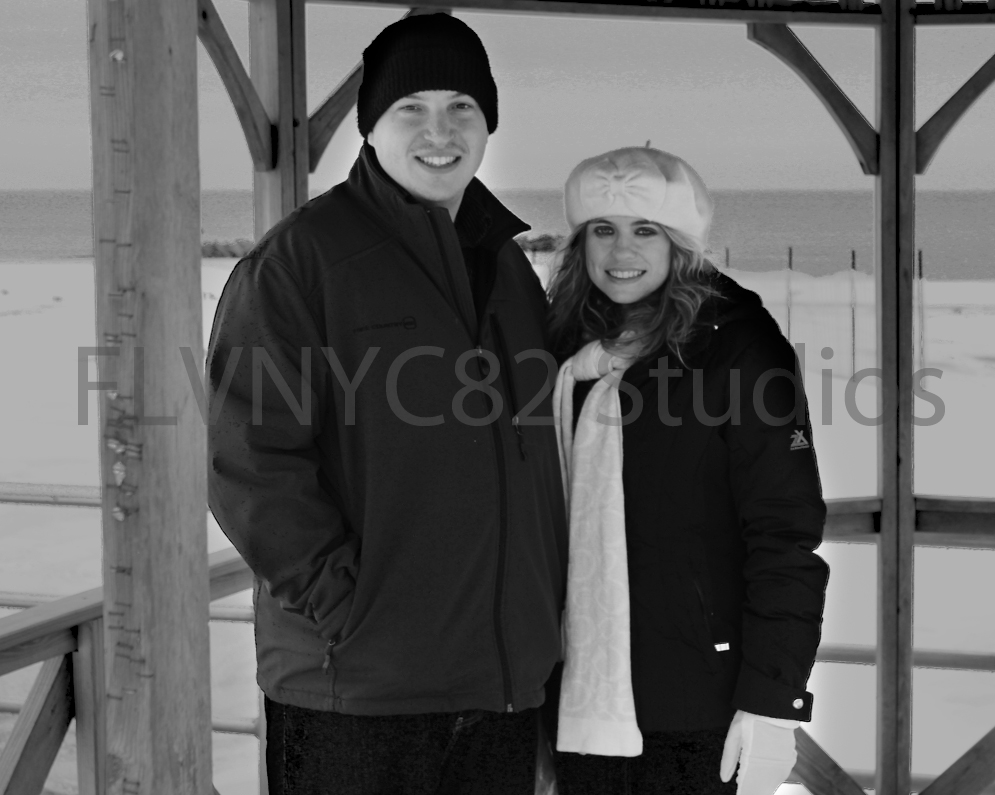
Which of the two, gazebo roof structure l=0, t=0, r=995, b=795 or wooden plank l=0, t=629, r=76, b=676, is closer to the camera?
gazebo roof structure l=0, t=0, r=995, b=795

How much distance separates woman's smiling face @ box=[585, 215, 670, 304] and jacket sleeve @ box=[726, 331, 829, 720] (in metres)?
0.24

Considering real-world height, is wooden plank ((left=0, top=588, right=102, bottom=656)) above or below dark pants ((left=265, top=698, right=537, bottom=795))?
above

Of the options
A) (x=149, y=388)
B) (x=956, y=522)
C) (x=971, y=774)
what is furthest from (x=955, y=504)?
(x=149, y=388)

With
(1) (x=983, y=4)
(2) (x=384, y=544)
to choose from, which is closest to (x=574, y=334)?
(2) (x=384, y=544)

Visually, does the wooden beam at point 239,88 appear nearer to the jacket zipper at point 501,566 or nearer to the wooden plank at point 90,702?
the wooden plank at point 90,702

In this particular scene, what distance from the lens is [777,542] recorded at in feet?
5.94

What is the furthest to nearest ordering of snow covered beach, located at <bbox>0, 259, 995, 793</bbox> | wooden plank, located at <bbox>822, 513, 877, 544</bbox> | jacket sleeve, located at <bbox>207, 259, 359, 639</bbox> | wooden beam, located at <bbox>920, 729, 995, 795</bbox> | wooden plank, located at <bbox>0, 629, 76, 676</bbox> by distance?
snow covered beach, located at <bbox>0, 259, 995, 793</bbox>
wooden beam, located at <bbox>920, 729, 995, 795</bbox>
wooden plank, located at <bbox>822, 513, 877, 544</bbox>
wooden plank, located at <bbox>0, 629, 76, 676</bbox>
jacket sleeve, located at <bbox>207, 259, 359, 639</bbox>

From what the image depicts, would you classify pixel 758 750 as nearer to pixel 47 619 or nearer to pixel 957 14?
pixel 47 619

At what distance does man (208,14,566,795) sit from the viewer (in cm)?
163

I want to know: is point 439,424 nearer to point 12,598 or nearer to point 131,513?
point 131,513

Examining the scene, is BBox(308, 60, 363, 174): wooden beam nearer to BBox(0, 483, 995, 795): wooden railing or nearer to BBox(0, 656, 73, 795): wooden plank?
BBox(0, 483, 995, 795): wooden railing

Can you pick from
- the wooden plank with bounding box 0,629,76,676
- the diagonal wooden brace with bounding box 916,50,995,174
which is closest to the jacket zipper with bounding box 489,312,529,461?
the wooden plank with bounding box 0,629,76,676

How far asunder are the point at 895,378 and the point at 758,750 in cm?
199

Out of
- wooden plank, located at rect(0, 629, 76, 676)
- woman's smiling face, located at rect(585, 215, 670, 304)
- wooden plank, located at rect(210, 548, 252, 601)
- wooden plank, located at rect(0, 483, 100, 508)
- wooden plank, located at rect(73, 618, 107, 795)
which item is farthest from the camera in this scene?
wooden plank, located at rect(0, 483, 100, 508)
